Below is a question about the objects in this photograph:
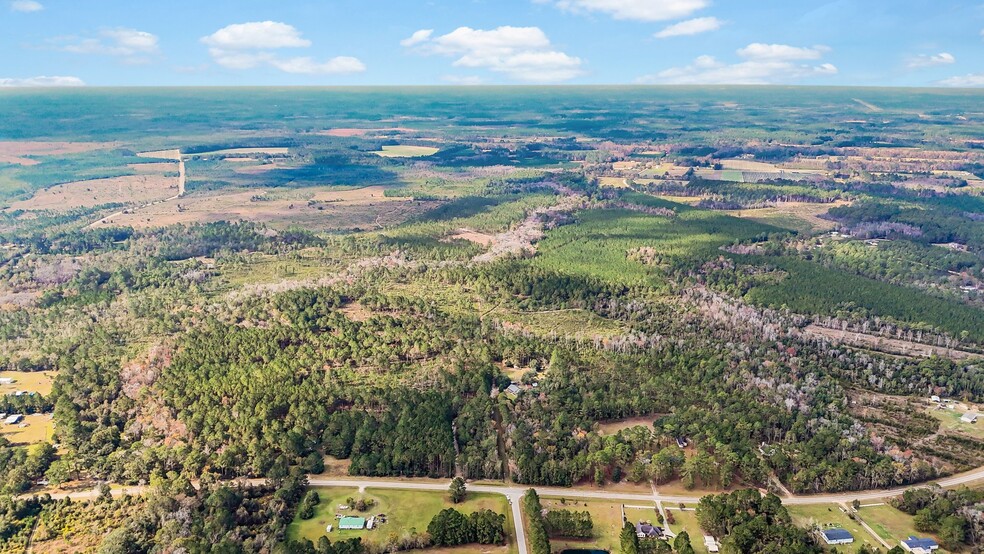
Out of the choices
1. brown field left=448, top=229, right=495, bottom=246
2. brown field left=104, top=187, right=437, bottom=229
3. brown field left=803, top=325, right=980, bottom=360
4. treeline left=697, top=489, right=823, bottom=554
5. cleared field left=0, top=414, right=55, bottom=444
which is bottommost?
cleared field left=0, top=414, right=55, bottom=444

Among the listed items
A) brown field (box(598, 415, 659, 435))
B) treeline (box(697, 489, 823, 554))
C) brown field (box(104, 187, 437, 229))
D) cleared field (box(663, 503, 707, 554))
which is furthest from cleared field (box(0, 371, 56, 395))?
brown field (box(104, 187, 437, 229))

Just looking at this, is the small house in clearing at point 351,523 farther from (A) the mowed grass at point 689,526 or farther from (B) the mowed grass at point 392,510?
(A) the mowed grass at point 689,526

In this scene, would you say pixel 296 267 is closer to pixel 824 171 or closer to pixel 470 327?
pixel 470 327

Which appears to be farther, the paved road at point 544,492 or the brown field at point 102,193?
the brown field at point 102,193

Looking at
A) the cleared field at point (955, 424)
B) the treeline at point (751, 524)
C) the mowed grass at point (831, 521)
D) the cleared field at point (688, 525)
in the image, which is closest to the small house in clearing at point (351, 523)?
the cleared field at point (688, 525)

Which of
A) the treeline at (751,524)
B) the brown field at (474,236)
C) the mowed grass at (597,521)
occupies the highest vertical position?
the brown field at (474,236)

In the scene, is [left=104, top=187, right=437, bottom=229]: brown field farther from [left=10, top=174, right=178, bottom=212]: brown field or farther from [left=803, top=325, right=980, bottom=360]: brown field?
[left=803, top=325, right=980, bottom=360]: brown field

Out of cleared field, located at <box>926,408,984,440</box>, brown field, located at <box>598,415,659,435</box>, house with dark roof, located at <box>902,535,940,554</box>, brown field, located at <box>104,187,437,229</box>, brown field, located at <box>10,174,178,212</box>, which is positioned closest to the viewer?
house with dark roof, located at <box>902,535,940,554</box>
